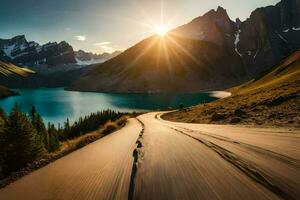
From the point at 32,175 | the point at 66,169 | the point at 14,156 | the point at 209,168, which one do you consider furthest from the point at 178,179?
the point at 14,156

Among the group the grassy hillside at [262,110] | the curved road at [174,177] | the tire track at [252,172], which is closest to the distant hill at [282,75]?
the grassy hillside at [262,110]

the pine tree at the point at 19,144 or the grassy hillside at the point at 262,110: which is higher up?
the grassy hillside at the point at 262,110

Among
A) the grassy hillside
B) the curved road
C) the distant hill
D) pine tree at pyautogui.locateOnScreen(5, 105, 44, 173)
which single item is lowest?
pine tree at pyautogui.locateOnScreen(5, 105, 44, 173)

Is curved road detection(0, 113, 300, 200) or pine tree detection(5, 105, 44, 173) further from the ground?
curved road detection(0, 113, 300, 200)

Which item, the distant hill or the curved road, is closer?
the curved road

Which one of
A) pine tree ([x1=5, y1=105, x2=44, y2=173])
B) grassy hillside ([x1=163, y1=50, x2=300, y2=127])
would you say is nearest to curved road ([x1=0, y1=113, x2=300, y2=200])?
grassy hillside ([x1=163, y1=50, x2=300, y2=127])

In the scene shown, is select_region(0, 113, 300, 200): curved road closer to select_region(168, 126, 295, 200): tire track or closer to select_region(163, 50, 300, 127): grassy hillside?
select_region(168, 126, 295, 200): tire track

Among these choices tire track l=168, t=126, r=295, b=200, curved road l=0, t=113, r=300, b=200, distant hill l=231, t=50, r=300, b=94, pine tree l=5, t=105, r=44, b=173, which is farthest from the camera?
distant hill l=231, t=50, r=300, b=94

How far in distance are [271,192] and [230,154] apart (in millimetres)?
3117

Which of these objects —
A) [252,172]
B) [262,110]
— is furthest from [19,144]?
[262,110]

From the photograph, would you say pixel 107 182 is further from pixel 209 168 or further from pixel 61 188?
pixel 209 168

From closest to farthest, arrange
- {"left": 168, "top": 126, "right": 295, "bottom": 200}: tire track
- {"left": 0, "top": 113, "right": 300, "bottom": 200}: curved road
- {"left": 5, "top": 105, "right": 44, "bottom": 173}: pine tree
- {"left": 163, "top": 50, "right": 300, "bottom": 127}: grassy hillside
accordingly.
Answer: {"left": 168, "top": 126, "right": 295, "bottom": 200}: tire track, {"left": 0, "top": 113, "right": 300, "bottom": 200}: curved road, {"left": 163, "top": 50, "right": 300, "bottom": 127}: grassy hillside, {"left": 5, "top": 105, "right": 44, "bottom": 173}: pine tree

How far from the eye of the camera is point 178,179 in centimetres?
575

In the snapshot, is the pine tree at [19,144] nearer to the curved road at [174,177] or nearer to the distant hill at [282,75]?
the curved road at [174,177]
